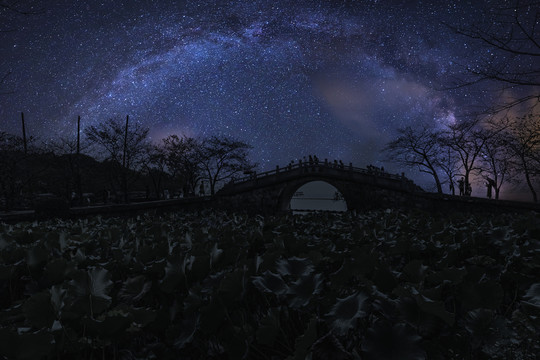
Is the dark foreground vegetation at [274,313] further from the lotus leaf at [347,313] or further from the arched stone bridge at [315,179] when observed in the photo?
the arched stone bridge at [315,179]

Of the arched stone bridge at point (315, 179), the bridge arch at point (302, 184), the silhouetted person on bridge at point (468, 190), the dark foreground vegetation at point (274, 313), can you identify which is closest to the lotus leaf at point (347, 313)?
the dark foreground vegetation at point (274, 313)

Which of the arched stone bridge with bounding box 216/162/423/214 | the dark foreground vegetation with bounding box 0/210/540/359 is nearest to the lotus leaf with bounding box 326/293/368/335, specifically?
the dark foreground vegetation with bounding box 0/210/540/359

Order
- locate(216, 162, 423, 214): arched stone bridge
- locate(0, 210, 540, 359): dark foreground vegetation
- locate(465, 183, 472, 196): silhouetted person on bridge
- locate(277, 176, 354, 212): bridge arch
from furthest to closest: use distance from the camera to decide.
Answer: locate(465, 183, 472, 196): silhouetted person on bridge
locate(277, 176, 354, 212): bridge arch
locate(216, 162, 423, 214): arched stone bridge
locate(0, 210, 540, 359): dark foreground vegetation

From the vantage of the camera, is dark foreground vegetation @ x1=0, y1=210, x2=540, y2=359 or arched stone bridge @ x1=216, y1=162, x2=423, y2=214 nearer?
dark foreground vegetation @ x1=0, y1=210, x2=540, y2=359

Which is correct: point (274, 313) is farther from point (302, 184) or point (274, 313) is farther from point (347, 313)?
point (302, 184)

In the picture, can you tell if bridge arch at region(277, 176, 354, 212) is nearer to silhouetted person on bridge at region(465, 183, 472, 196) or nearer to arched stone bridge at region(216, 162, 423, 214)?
arched stone bridge at region(216, 162, 423, 214)

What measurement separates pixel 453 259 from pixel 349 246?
0.77m

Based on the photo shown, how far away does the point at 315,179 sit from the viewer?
3048 cm

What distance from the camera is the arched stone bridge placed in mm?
26250

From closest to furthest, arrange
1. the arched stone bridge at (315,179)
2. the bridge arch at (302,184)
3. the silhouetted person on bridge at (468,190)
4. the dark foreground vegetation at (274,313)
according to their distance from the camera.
Result: the dark foreground vegetation at (274,313)
the arched stone bridge at (315,179)
the bridge arch at (302,184)
the silhouetted person on bridge at (468,190)

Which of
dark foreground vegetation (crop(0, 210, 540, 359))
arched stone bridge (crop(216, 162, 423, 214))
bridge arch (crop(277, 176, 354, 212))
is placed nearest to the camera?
dark foreground vegetation (crop(0, 210, 540, 359))

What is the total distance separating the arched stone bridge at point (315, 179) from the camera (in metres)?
26.2

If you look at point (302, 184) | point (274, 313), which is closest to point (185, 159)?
point (302, 184)

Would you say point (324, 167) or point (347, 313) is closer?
point (347, 313)
